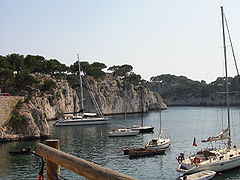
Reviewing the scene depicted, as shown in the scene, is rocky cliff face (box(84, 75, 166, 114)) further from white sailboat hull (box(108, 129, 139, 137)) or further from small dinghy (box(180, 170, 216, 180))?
small dinghy (box(180, 170, 216, 180))

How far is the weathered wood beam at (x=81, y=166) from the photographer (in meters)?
3.76

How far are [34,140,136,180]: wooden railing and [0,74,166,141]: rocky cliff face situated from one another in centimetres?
4625

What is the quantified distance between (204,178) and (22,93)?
64.6 meters

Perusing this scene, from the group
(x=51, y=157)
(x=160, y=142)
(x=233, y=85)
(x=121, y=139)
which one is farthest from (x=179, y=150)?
(x=233, y=85)

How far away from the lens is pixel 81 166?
14.2 feet

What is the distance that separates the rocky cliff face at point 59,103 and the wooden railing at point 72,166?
1821 inches

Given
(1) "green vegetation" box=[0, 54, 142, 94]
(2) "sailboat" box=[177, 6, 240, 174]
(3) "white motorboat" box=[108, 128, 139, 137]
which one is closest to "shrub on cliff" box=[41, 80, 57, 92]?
(1) "green vegetation" box=[0, 54, 142, 94]

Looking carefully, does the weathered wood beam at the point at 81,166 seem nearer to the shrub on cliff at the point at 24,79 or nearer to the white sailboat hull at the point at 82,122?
the white sailboat hull at the point at 82,122

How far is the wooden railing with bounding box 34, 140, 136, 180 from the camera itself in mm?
3812

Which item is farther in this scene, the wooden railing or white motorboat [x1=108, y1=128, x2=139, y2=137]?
white motorboat [x1=108, y1=128, x2=139, y2=137]

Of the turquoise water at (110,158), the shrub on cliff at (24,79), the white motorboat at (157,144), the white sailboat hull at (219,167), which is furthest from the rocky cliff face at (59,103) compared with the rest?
the white sailboat hull at (219,167)

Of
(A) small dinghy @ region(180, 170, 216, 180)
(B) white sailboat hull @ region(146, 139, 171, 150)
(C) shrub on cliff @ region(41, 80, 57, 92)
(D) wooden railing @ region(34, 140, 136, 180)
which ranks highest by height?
(C) shrub on cliff @ region(41, 80, 57, 92)

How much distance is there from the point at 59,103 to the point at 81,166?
91.8m

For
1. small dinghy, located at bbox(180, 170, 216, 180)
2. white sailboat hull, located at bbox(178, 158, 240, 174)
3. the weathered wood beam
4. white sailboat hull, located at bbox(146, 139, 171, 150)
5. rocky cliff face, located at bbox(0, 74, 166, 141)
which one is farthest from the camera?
rocky cliff face, located at bbox(0, 74, 166, 141)
